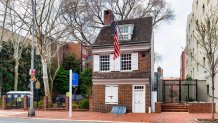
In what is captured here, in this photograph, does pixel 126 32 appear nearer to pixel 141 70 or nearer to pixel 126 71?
pixel 126 71

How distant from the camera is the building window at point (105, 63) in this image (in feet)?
113

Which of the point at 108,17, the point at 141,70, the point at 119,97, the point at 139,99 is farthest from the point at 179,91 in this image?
the point at 108,17

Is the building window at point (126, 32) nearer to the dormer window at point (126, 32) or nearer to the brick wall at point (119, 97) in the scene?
the dormer window at point (126, 32)

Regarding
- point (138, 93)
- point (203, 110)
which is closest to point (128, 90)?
point (138, 93)

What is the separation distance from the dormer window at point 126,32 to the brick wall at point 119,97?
16.2 feet

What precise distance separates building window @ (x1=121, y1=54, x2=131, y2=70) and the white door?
7.11ft

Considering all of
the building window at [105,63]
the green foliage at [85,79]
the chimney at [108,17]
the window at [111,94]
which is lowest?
the window at [111,94]

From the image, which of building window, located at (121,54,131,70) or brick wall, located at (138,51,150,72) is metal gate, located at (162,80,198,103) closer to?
building window, located at (121,54,131,70)

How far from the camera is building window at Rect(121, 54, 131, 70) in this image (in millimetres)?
33500

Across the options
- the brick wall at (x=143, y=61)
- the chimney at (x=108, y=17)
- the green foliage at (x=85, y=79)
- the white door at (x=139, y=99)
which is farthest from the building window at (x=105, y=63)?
the green foliage at (x=85, y=79)

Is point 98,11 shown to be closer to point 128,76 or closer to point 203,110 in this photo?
point 128,76

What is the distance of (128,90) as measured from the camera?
1287 inches

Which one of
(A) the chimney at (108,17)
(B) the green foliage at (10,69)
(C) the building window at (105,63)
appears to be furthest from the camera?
(B) the green foliage at (10,69)

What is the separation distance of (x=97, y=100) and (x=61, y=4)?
40.9 feet
